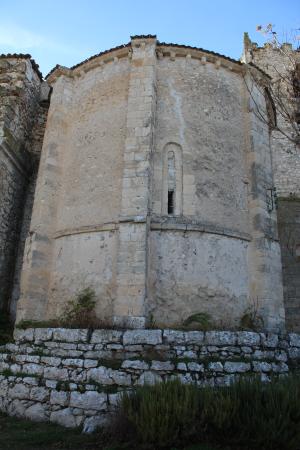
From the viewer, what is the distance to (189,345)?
24.1 ft

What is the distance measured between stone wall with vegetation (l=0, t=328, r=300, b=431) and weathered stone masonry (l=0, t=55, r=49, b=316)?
157 inches

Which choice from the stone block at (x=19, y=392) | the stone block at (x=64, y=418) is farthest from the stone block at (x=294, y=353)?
the stone block at (x=19, y=392)

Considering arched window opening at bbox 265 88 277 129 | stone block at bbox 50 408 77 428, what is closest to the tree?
arched window opening at bbox 265 88 277 129

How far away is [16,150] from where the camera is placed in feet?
38.5

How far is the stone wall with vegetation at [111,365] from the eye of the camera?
680 centimetres

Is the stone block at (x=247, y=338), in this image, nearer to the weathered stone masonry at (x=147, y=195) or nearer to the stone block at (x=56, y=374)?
the weathered stone masonry at (x=147, y=195)

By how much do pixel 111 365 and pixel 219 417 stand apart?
8.17 feet

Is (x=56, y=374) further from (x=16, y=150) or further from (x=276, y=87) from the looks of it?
(x=276, y=87)

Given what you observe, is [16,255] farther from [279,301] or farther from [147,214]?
[279,301]

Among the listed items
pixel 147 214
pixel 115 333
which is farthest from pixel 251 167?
pixel 115 333

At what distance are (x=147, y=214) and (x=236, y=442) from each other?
5041mm

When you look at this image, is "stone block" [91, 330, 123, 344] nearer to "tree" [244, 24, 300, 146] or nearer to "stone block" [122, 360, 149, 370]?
"stone block" [122, 360, 149, 370]

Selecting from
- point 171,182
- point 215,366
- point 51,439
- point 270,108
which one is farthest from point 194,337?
point 270,108

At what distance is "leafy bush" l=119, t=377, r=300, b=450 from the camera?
5.00 metres
